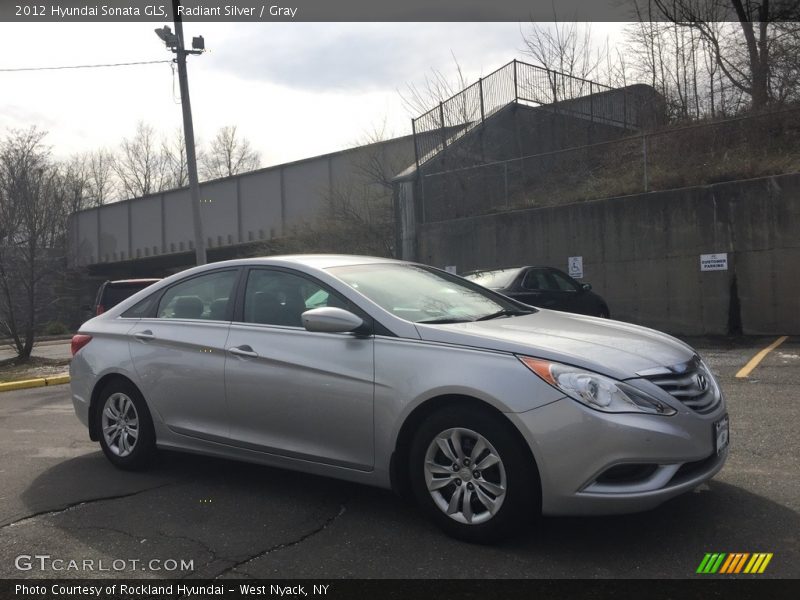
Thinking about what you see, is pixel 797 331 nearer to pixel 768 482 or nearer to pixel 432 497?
pixel 768 482

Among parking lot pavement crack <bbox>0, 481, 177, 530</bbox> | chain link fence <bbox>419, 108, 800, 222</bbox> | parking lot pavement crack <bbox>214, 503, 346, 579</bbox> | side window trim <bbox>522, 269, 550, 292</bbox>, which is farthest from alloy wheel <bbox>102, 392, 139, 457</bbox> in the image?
chain link fence <bbox>419, 108, 800, 222</bbox>

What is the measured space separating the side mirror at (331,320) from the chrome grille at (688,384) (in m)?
1.58

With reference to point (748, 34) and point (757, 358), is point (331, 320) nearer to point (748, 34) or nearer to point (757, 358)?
point (757, 358)

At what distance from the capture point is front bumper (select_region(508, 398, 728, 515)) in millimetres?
3307

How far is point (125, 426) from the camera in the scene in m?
5.30

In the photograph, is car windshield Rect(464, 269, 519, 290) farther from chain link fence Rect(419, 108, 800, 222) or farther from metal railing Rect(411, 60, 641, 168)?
metal railing Rect(411, 60, 641, 168)

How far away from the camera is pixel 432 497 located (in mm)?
3715

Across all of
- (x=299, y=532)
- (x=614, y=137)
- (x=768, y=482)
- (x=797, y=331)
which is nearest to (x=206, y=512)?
(x=299, y=532)

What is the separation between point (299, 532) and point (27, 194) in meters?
16.8

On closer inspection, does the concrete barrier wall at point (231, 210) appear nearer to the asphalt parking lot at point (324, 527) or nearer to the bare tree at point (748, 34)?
the bare tree at point (748, 34)

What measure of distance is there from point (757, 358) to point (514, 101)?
1305 cm

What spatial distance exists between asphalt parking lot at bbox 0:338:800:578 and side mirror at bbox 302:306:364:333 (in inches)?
44.4

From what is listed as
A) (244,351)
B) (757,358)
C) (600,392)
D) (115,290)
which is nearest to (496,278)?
(757,358)

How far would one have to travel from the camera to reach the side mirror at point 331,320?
4.03 meters
